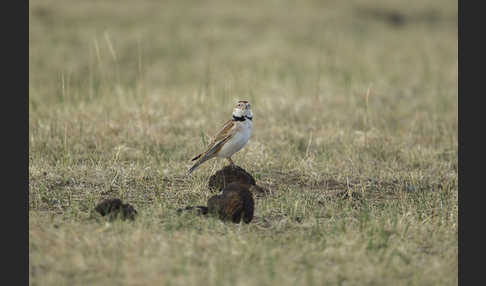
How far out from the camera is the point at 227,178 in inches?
248

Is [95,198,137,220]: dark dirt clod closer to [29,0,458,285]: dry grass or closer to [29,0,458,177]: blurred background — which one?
[29,0,458,285]: dry grass

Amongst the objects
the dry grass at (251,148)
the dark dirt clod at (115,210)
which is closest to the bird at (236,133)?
the dry grass at (251,148)

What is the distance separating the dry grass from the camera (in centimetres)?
463

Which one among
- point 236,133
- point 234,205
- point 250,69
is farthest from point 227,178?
point 250,69

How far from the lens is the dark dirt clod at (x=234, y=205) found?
5.37 m

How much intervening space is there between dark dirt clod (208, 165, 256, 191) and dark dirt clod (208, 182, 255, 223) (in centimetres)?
79

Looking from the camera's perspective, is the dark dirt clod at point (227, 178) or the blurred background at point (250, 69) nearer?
the dark dirt clod at point (227, 178)

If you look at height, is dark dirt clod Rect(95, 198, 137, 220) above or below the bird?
below

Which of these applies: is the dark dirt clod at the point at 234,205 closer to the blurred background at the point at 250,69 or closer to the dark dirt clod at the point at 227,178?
the dark dirt clod at the point at 227,178

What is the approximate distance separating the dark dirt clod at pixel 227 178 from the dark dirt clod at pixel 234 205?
0.79 metres

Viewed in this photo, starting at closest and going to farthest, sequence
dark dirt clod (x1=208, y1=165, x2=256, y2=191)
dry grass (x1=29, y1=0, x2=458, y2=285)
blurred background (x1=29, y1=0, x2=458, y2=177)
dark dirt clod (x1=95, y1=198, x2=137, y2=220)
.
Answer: dry grass (x1=29, y1=0, x2=458, y2=285) < dark dirt clod (x1=95, y1=198, x2=137, y2=220) < dark dirt clod (x1=208, y1=165, x2=256, y2=191) < blurred background (x1=29, y1=0, x2=458, y2=177)

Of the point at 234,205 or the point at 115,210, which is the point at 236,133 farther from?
the point at 115,210

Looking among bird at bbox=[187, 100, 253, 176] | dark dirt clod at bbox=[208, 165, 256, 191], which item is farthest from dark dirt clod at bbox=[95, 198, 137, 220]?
bird at bbox=[187, 100, 253, 176]

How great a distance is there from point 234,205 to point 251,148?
9.84 ft
